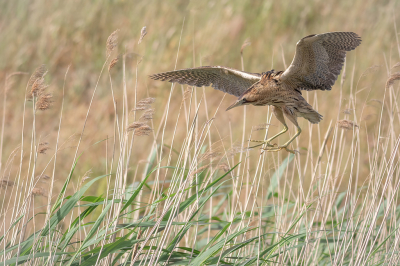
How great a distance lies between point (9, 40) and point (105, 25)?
1374mm

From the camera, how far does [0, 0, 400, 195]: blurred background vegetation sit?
5.48 m

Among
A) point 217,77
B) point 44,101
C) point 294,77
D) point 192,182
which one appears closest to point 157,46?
point 217,77

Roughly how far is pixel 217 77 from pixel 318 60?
654 millimetres

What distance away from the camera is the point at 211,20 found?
6.12 metres

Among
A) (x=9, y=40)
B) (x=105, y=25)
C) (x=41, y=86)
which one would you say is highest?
(x=105, y=25)

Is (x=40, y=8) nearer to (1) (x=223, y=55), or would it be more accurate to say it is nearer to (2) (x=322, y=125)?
(1) (x=223, y=55)

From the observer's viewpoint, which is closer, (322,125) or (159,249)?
(159,249)

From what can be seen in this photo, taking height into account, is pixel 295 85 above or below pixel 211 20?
below

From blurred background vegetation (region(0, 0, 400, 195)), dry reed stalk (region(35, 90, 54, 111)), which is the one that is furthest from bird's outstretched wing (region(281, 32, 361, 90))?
blurred background vegetation (region(0, 0, 400, 195))

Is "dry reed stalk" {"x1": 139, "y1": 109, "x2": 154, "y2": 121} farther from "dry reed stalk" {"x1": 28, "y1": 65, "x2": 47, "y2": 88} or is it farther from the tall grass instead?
"dry reed stalk" {"x1": 28, "y1": 65, "x2": 47, "y2": 88}

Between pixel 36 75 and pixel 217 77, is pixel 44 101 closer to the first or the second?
pixel 36 75

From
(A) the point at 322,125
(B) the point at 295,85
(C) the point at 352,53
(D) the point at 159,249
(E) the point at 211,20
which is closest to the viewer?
(D) the point at 159,249

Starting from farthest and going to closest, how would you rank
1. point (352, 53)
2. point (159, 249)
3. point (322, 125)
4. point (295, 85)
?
point (352, 53), point (322, 125), point (295, 85), point (159, 249)

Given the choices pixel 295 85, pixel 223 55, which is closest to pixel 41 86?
pixel 295 85
